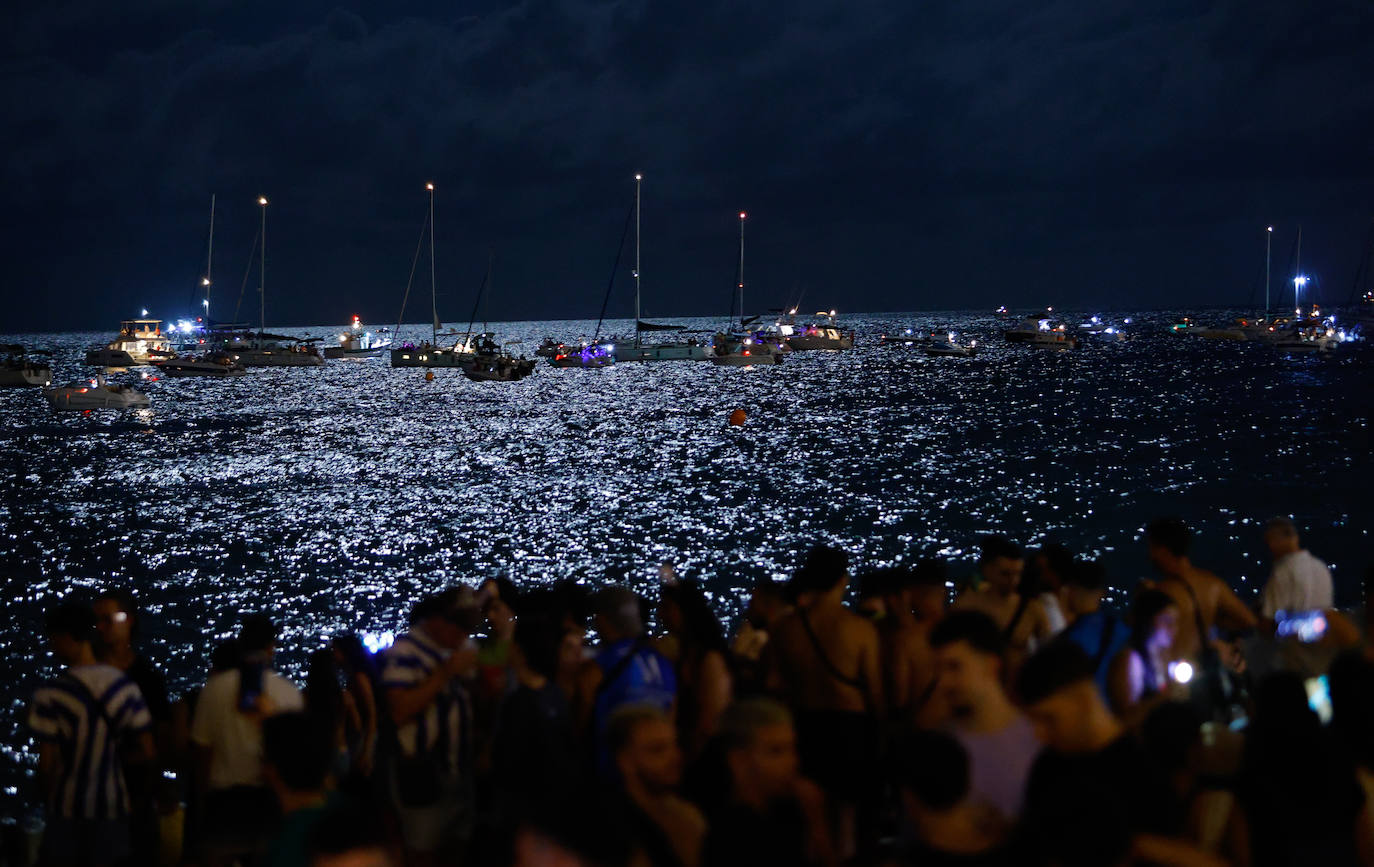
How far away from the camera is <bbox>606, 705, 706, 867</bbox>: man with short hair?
11.6ft

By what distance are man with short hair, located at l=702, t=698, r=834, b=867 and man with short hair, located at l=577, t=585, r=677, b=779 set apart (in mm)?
1140

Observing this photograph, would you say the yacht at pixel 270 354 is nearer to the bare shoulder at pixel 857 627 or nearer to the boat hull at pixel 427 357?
the boat hull at pixel 427 357

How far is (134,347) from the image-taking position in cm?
14650

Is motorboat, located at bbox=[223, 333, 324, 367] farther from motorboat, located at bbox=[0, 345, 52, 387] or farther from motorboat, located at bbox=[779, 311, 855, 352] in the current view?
motorboat, located at bbox=[779, 311, 855, 352]

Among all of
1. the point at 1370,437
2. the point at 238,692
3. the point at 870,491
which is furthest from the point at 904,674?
the point at 1370,437

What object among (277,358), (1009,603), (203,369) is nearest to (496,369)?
Answer: (203,369)

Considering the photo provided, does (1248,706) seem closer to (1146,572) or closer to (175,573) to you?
(1146,572)

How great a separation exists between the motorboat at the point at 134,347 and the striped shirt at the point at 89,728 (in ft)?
484

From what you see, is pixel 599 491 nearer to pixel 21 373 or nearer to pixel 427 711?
pixel 427 711

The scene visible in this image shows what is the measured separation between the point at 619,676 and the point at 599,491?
37850 mm

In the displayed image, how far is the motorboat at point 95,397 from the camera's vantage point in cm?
7983

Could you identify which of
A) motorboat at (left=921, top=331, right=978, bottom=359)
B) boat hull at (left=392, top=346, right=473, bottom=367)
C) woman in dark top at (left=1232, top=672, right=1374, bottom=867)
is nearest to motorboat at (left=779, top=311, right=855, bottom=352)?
motorboat at (left=921, top=331, right=978, bottom=359)

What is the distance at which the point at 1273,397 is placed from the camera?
76375 mm

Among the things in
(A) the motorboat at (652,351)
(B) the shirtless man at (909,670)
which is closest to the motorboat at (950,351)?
(A) the motorboat at (652,351)
